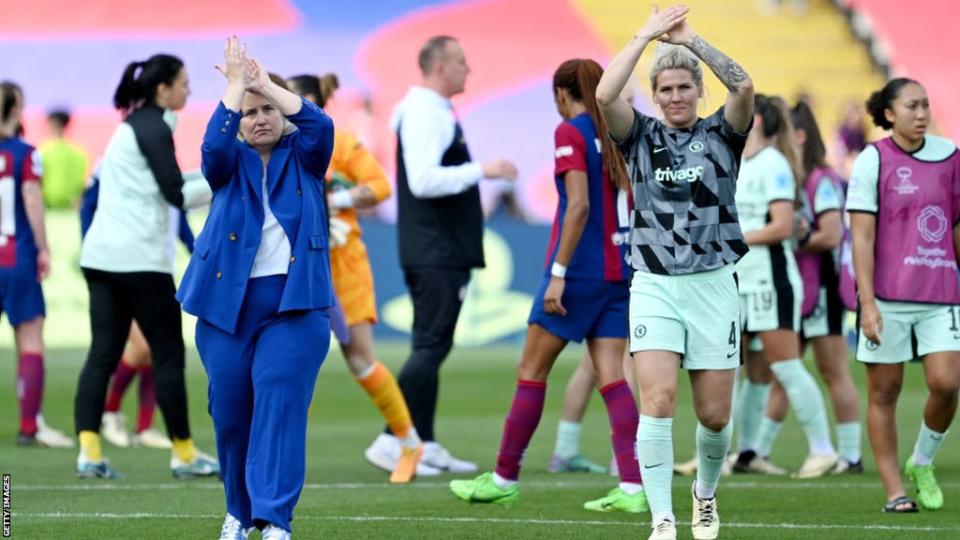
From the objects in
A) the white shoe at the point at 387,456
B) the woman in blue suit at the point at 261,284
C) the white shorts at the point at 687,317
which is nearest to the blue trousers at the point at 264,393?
the woman in blue suit at the point at 261,284

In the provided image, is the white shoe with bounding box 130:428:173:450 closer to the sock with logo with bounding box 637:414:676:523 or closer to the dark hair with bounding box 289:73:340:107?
the dark hair with bounding box 289:73:340:107

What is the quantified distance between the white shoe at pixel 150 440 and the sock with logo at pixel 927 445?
5531 mm

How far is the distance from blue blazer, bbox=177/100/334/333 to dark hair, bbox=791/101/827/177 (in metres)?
5.00

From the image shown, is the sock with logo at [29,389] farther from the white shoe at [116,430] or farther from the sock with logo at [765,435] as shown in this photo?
the sock with logo at [765,435]

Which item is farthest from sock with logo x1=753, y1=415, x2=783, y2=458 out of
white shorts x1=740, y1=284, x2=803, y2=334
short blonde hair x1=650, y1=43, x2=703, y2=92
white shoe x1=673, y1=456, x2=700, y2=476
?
short blonde hair x1=650, y1=43, x2=703, y2=92

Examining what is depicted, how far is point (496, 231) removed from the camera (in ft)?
70.8

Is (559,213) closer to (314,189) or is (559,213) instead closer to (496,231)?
(314,189)

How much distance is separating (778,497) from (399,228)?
2995 mm

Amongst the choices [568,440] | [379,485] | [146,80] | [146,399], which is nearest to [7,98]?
[146,399]

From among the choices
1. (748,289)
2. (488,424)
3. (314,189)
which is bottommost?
(488,424)

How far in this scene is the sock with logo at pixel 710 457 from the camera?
292 inches

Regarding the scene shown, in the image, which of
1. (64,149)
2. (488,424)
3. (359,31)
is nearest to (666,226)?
(488,424)

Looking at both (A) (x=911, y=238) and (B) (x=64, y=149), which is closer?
(A) (x=911, y=238)

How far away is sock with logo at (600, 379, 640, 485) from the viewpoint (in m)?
8.70
